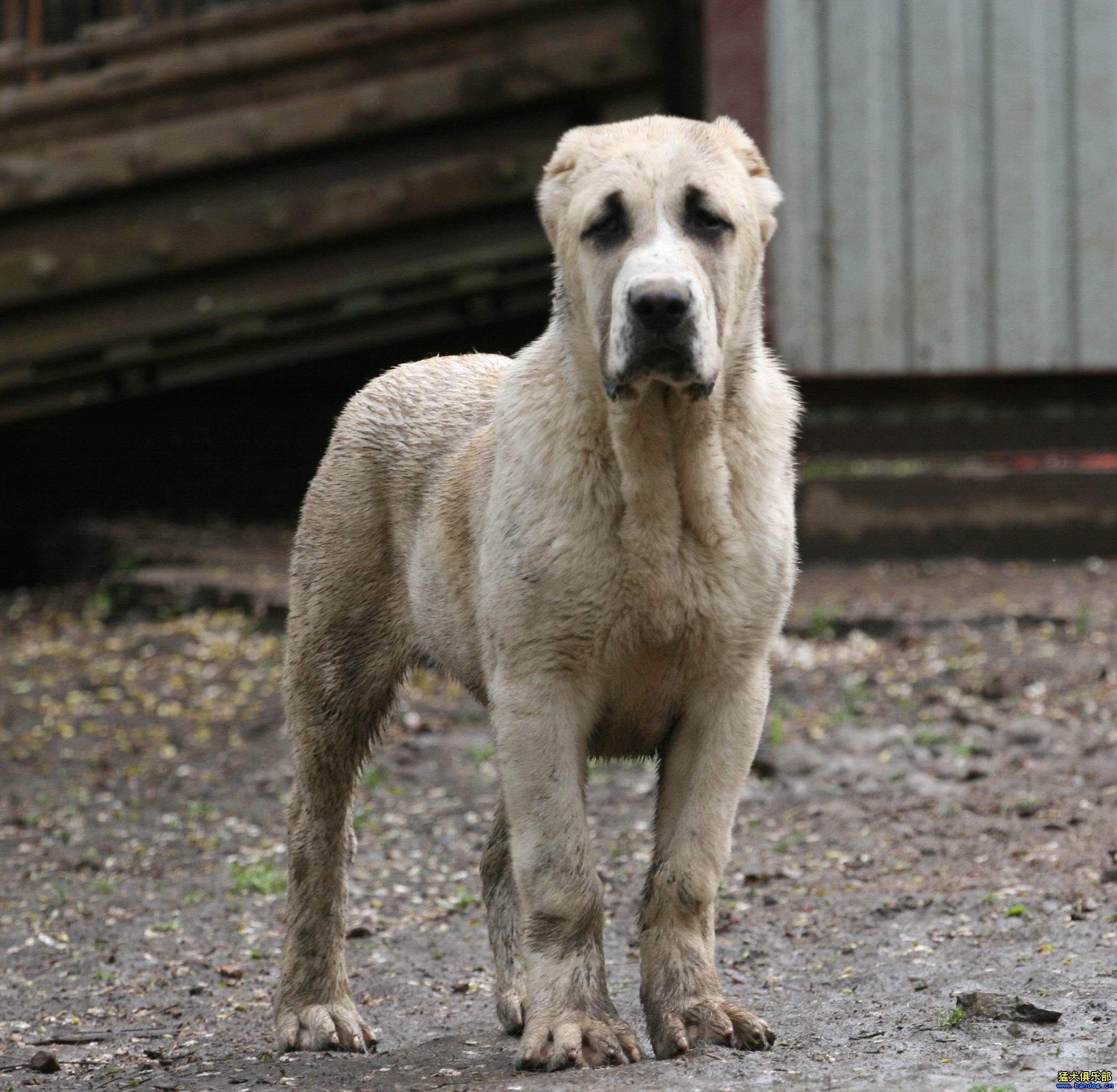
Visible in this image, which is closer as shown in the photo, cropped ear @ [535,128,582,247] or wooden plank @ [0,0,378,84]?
cropped ear @ [535,128,582,247]

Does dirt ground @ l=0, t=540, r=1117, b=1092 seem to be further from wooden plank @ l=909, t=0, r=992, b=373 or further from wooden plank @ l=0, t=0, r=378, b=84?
wooden plank @ l=0, t=0, r=378, b=84

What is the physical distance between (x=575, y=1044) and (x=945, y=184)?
699 cm

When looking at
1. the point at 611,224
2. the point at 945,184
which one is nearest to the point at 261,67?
the point at 945,184

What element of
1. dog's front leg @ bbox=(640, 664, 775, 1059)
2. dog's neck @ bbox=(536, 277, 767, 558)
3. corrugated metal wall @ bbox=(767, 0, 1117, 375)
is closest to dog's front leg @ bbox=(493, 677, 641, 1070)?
dog's front leg @ bbox=(640, 664, 775, 1059)

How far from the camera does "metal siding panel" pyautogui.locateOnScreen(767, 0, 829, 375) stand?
30.5ft

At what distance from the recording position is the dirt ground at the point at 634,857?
3.86 metres

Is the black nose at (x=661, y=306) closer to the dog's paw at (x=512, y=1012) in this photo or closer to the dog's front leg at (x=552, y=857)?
the dog's front leg at (x=552, y=857)

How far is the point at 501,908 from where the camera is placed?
171 inches

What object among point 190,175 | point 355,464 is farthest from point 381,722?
point 190,175

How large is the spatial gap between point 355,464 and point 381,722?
2.29 feet

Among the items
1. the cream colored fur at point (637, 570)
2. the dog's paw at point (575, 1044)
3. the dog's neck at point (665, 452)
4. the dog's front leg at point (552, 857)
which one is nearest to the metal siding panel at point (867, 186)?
the cream colored fur at point (637, 570)

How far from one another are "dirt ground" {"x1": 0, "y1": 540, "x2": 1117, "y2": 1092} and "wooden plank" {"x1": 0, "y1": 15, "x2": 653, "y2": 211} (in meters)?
2.47

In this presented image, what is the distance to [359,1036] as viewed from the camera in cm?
415

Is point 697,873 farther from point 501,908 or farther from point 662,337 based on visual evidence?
point 662,337
